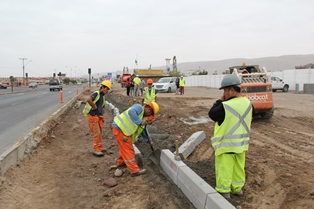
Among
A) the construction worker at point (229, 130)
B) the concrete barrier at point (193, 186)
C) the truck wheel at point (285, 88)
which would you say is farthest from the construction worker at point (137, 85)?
the construction worker at point (229, 130)

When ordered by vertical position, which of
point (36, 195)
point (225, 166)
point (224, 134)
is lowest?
point (36, 195)

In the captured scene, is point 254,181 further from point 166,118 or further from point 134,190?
point 166,118

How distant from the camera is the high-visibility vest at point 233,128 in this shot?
377 cm

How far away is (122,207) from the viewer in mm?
4258

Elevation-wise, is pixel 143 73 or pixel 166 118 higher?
pixel 143 73

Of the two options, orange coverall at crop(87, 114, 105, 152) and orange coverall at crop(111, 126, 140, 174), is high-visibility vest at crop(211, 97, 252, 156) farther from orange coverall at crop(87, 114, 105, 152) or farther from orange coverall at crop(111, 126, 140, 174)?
orange coverall at crop(87, 114, 105, 152)

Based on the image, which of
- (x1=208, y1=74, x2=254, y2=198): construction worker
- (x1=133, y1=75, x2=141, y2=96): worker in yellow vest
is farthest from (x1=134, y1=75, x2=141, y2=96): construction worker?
(x1=208, y1=74, x2=254, y2=198): construction worker

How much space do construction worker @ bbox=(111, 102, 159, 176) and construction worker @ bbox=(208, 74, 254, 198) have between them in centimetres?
160

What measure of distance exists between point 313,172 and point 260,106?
5135mm

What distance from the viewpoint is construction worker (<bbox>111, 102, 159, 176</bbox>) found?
521cm

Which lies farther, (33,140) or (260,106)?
(260,106)

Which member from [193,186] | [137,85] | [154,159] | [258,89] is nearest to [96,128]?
[154,159]

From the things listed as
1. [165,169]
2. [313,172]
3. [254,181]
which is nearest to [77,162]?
[165,169]

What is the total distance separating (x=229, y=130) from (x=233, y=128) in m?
0.06
